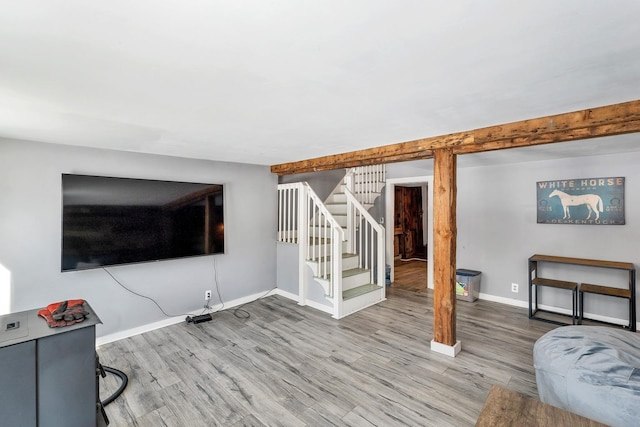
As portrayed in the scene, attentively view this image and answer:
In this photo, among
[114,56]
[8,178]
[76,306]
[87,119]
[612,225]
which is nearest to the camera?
[114,56]

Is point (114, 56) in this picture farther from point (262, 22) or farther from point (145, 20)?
point (262, 22)

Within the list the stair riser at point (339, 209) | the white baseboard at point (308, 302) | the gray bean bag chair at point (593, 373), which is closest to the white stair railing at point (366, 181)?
the stair riser at point (339, 209)

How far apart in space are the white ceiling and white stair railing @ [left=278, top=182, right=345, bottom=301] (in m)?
1.97

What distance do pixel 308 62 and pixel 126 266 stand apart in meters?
3.35

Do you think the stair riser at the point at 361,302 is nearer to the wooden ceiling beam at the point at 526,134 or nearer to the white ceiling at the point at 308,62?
the wooden ceiling beam at the point at 526,134

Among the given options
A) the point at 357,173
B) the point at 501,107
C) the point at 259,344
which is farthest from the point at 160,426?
the point at 357,173

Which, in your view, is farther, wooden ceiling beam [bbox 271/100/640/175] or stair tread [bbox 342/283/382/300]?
stair tread [bbox 342/283/382/300]

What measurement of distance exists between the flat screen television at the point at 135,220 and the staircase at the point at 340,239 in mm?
1169

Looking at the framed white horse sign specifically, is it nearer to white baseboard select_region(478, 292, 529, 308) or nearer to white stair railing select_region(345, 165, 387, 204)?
white baseboard select_region(478, 292, 529, 308)

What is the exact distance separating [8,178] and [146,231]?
1276 mm

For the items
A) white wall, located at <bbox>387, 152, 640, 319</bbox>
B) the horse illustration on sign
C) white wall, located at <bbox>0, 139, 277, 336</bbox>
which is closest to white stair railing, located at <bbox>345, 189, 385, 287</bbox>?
white wall, located at <bbox>387, 152, 640, 319</bbox>

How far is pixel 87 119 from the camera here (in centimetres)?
232

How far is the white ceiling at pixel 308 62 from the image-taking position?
109cm

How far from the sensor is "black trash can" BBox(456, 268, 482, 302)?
4723 mm
